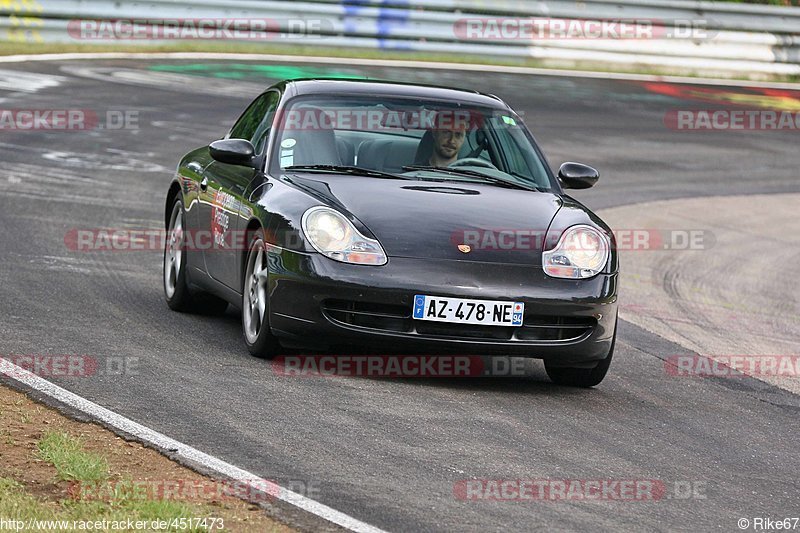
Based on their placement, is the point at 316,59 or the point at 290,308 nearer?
the point at 290,308

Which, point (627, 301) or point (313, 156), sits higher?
point (313, 156)

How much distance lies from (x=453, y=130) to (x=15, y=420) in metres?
3.53

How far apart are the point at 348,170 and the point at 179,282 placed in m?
1.68

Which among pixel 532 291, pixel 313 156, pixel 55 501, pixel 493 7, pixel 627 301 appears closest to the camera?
pixel 55 501

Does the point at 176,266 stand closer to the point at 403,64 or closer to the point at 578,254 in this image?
the point at 578,254

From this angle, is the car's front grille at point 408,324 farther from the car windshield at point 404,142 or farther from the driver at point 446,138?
the driver at point 446,138

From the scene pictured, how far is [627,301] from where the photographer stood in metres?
11.3

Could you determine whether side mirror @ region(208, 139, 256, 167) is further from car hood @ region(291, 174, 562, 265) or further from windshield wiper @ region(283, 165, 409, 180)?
car hood @ region(291, 174, 562, 265)

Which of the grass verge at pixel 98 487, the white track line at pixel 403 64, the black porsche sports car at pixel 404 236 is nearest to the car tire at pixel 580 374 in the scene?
the black porsche sports car at pixel 404 236

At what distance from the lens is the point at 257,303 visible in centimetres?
786

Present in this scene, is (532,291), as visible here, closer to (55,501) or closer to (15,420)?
(15,420)

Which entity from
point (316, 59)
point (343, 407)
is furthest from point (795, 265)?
point (316, 59)

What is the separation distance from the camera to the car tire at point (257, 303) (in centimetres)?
770

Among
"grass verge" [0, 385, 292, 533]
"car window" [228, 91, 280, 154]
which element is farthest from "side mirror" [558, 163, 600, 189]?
"grass verge" [0, 385, 292, 533]
